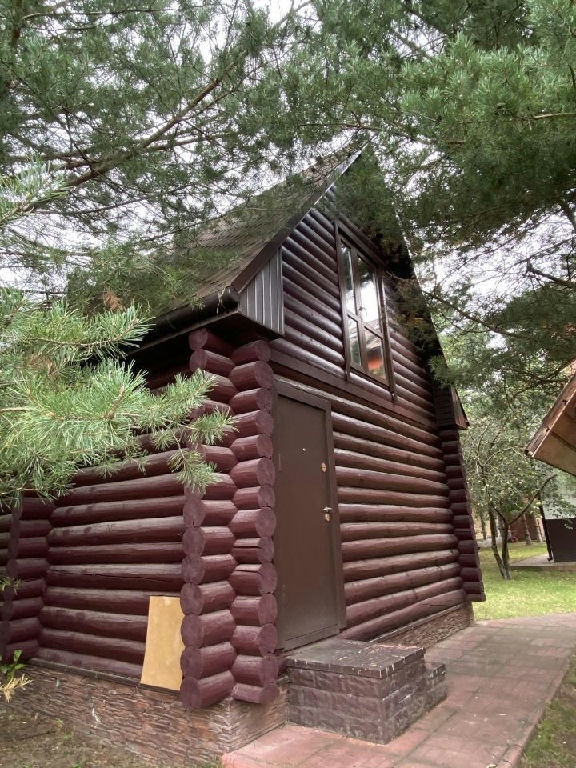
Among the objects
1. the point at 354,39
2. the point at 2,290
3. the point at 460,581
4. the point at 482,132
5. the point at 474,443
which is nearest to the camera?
the point at 2,290

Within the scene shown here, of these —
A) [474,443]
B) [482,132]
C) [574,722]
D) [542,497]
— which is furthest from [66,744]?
[542,497]

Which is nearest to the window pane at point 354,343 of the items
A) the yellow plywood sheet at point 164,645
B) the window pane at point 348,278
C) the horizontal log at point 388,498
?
the window pane at point 348,278

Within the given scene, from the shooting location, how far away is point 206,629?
3.87 metres

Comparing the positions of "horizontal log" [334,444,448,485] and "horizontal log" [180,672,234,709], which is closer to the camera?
"horizontal log" [180,672,234,709]

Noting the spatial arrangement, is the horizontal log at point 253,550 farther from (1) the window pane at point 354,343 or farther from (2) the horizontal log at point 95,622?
(1) the window pane at point 354,343

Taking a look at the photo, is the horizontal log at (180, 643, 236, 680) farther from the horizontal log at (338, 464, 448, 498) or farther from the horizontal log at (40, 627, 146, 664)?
Answer: the horizontal log at (338, 464, 448, 498)

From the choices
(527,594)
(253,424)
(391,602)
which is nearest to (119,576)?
(253,424)

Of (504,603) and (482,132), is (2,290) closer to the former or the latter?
(482,132)

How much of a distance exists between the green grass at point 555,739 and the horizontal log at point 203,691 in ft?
7.32

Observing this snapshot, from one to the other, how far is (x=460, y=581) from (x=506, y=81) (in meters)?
8.10

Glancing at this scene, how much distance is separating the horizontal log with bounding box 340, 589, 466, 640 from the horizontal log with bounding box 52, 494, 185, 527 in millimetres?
2362

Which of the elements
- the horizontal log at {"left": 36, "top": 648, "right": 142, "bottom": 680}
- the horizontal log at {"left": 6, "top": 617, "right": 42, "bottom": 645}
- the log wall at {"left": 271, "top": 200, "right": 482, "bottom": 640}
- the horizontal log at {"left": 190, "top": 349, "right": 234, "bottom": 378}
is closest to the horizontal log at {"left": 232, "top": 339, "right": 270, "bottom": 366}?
the horizontal log at {"left": 190, "top": 349, "right": 234, "bottom": 378}

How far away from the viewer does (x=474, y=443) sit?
1598 centimetres

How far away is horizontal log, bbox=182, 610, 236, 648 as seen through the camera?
3828 mm
